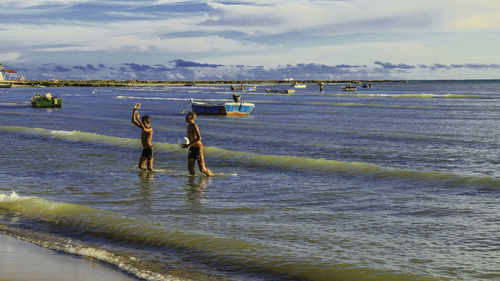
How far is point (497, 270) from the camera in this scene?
7320 mm

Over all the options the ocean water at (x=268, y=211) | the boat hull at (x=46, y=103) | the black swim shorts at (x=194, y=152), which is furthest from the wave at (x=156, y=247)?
the boat hull at (x=46, y=103)

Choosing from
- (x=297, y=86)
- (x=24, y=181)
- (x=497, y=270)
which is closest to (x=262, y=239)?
(x=497, y=270)

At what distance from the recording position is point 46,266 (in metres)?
7.32

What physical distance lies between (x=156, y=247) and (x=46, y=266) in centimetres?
179

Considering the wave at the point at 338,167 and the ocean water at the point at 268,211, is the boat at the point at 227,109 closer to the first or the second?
the wave at the point at 338,167

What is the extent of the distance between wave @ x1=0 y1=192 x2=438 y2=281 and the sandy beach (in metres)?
0.21

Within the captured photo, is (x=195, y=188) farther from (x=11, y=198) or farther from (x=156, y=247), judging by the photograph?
(x=156, y=247)

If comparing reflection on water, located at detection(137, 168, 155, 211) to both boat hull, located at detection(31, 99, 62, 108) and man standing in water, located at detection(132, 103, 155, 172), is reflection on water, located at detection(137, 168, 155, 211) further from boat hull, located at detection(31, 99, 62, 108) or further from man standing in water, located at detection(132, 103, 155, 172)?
boat hull, located at detection(31, 99, 62, 108)

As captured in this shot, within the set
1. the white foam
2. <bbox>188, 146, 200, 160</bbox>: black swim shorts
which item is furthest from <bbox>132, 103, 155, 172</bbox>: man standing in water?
the white foam

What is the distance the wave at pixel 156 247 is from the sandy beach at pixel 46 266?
213mm

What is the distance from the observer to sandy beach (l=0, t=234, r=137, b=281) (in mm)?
6867

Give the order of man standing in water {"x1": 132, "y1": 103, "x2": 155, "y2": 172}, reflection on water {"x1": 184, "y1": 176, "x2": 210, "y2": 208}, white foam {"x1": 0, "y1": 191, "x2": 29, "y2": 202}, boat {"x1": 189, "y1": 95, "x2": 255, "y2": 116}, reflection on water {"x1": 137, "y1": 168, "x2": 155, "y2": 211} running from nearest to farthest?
white foam {"x1": 0, "y1": 191, "x2": 29, "y2": 202} < reflection on water {"x1": 137, "y1": 168, "x2": 155, "y2": 211} < reflection on water {"x1": 184, "y1": 176, "x2": 210, "y2": 208} < man standing in water {"x1": 132, "y1": 103, "x2": 155, "y2": 172} < boat {"x1": 189, "y1": 95, "x2": 255, "y2": 116}

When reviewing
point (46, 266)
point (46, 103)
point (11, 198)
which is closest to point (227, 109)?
point (46, 103)

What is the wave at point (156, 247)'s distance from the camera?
7.31m
